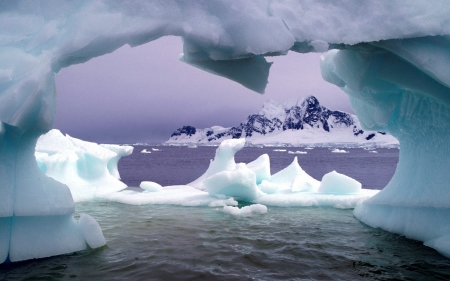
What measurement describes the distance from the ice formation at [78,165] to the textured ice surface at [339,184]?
785 centimetres

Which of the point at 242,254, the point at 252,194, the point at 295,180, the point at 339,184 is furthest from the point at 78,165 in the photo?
the point at 242,254

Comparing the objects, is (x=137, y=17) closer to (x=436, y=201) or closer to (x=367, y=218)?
(x=436, y=201)

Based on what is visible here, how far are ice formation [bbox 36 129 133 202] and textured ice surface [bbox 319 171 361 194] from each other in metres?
7.85

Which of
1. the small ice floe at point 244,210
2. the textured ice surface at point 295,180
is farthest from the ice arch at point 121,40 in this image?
the textured ice surface at point 295,180

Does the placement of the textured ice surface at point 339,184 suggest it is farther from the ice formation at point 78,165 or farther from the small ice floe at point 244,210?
the ice formation at point 78,165

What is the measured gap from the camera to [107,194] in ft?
44.8

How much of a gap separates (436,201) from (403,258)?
1.24 m

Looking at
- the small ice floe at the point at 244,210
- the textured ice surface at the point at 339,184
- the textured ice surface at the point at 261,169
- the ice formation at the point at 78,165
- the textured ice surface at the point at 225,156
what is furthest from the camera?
the textured ice surface at the point at 261,169

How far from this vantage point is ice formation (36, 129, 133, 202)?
14.6m

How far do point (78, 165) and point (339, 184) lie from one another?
1036 cm

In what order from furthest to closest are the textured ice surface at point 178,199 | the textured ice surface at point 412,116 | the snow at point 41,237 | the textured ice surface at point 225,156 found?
the textured ice surface at point 225,156 < the textured ice surface at point 178,199 < the textured ice surface at point 412,116 < the snow at point 41,237

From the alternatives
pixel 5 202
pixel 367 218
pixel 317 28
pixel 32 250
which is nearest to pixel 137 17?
pixel 317 28

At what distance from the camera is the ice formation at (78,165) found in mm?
14625

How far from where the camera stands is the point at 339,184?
12625 millimetres
